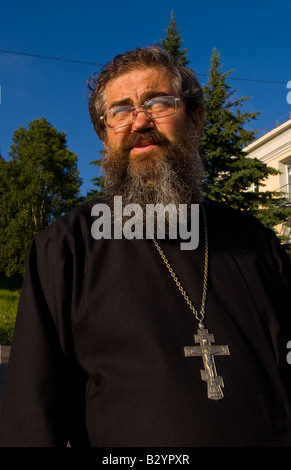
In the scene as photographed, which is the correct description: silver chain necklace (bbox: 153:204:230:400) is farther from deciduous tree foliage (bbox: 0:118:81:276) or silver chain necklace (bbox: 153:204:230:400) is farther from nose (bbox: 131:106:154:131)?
deciduous tree foliage (bbox: 0:118:81:276)

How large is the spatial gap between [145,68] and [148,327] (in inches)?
50.9

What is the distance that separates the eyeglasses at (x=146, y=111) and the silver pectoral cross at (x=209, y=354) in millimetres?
1024

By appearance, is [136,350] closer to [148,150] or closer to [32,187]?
[148,150]

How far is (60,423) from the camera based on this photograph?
4.44 ft

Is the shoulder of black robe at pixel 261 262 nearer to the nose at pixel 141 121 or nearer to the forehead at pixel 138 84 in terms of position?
the nose at pixel 141 121

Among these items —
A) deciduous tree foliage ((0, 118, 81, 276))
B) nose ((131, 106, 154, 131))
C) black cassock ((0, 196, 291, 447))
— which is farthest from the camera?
deciduous tree foliage ((0, 118, 81, 276))

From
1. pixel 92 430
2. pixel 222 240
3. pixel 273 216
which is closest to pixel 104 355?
pixel 92 430

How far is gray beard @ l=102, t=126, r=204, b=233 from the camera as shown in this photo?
1901mm

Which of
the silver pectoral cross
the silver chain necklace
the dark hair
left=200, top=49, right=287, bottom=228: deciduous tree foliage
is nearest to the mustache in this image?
the dark hair

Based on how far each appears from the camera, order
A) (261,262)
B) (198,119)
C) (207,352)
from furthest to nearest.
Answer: (198,119), (261,262), (207,352)

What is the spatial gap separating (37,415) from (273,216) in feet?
31.8

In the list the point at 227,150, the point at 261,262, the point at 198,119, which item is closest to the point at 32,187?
the point at 227,150

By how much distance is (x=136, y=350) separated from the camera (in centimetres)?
139

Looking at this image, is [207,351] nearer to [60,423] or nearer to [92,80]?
[60,423]
